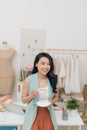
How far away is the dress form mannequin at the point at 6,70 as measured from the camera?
15.1 ft

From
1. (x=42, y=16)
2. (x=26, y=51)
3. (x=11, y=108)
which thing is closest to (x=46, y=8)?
(x=42, y=16)

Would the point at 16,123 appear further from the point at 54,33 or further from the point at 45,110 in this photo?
the point at 54,33

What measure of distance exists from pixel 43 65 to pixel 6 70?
212 centimetres

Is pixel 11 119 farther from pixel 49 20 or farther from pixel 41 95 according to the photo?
pixel 49 20

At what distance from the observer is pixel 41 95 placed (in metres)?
2.61

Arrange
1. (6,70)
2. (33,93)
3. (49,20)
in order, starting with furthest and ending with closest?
(49,20) → (6,70) → (33,93)

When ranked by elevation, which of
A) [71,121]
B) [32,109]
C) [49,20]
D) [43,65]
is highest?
[49,20]

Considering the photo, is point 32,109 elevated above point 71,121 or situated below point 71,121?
above

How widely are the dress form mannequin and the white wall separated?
19 centimetres

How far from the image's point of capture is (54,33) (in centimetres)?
484

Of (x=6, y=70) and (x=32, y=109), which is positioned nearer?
(x=32, y=109)

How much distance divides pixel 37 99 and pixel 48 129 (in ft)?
1.05

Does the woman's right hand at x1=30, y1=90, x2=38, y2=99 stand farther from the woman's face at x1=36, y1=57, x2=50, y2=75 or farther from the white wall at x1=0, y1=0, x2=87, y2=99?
the white wall at x1=0, y1=0, x2=87, y2=99

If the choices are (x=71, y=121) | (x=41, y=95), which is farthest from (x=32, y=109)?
(x=71, y=121)
